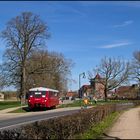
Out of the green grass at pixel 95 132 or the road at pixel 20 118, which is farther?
the road at pixel 20 118

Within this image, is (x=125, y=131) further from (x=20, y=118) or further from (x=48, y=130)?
(x=20, y=118)

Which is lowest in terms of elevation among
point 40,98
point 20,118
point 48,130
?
point 20,118

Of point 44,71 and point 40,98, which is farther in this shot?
point 44,71

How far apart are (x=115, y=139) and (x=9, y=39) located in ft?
194

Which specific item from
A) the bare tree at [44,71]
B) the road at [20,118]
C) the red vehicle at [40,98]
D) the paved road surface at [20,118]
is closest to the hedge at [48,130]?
the road at [20,118]

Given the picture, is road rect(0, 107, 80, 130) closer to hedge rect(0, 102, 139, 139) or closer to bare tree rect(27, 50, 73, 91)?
hedge rect(0, 102, 139, 139)

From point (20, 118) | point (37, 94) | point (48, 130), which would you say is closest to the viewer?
point (48, 130)

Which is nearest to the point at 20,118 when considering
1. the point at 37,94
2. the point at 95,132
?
the point at 37,94

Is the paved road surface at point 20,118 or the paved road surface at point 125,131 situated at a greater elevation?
the paved road surface at point 20,118

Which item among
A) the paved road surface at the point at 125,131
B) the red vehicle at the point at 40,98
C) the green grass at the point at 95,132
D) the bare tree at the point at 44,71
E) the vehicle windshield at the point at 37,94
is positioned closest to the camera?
the green grass at the point at 95,132

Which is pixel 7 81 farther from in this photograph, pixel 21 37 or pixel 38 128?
pixel 38 128

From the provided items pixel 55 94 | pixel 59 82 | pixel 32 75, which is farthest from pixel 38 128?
pixel 59 82

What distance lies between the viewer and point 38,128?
15500mm

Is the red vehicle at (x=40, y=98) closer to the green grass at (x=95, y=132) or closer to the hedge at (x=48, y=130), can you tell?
the green grass at (x=95, y=132)
